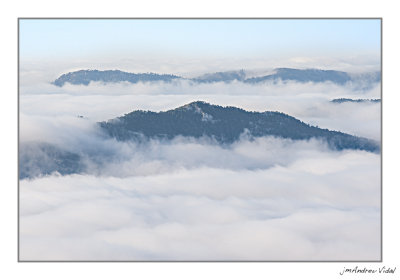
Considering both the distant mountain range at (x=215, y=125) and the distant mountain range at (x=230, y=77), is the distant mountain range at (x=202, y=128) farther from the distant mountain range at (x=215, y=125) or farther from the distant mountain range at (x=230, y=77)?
the distant mountain range at (x=230, y=77)

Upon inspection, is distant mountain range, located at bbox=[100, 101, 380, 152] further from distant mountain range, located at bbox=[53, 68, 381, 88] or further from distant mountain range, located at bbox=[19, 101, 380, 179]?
distant mountain range, located at bbox=[53, 68, 381, 88]

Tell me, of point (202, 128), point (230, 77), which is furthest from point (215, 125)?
point (230, 77)

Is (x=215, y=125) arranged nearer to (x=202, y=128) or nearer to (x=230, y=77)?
(x=202, y=128)

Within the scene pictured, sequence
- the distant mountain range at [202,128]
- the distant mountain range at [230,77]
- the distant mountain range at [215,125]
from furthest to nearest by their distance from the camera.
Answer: the distant mountain range at [215,125]
the distant mountain range at [202,128]
the distant mountain range at [230,77]

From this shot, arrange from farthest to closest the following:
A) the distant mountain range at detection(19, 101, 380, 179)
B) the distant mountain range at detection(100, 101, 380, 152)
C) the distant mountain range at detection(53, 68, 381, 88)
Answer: the distant mountain range at detection(100, 101, 380, 152) → the distant mountain range at detection(19, 101, 380, 179) → the distant mountain range at detection(53, 68, 381, 88)

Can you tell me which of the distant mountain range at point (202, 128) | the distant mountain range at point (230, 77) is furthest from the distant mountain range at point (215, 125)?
the distant mountain range at point (230, 77)

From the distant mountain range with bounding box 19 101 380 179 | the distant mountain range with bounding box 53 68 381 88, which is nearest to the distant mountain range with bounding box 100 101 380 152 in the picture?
the distant mountain range with bounding box 19 101 380 179
